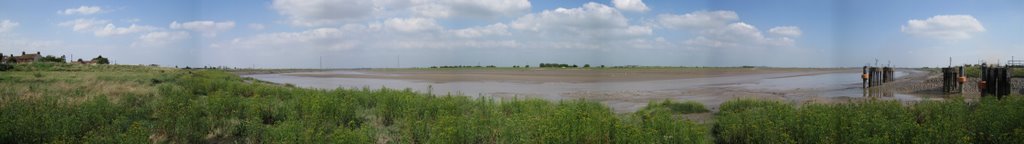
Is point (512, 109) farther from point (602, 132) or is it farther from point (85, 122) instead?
point (85, 122)

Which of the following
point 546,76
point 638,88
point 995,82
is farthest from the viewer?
point 546,76

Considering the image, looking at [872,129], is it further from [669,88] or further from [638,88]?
[669,88]

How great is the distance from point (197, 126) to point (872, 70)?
31078 millimetres

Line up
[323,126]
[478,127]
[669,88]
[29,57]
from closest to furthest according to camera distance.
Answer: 1. [478,127]
2. [323,126]
3. [669,88]
4. [29,57]

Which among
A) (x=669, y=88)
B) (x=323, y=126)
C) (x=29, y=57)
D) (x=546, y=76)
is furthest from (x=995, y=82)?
(x=29, y=57)

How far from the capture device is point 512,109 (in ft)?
38.9

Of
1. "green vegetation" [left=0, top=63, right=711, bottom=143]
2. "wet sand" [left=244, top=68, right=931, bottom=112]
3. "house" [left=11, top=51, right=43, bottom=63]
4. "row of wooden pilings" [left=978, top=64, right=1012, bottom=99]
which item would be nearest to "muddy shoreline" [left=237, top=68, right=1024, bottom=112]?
"wet sand" [left=244, top=68, right=931, bottom=112]

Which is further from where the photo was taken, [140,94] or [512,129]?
[140,94]

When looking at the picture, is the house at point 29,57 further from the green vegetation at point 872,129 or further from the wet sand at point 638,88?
the green vegetation at point 872,129

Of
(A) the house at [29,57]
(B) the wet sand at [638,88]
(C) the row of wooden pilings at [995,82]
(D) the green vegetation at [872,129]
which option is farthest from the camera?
(A) the house at [29,57]

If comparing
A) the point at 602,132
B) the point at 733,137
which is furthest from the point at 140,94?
the point at 733,137

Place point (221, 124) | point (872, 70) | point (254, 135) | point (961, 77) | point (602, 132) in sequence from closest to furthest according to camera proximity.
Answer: point (602, 132) → point (254, 135) → point (221, 124) → point (961, 77) → point (872, 70)

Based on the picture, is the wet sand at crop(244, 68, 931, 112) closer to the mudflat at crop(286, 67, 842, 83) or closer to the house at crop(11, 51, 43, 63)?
the mudflat at crop(286, 67, 842, 83)

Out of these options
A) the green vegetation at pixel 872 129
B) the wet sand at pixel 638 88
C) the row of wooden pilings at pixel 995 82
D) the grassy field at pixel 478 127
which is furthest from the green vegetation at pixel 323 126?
the row of wooden pilings at pixel 995 82
